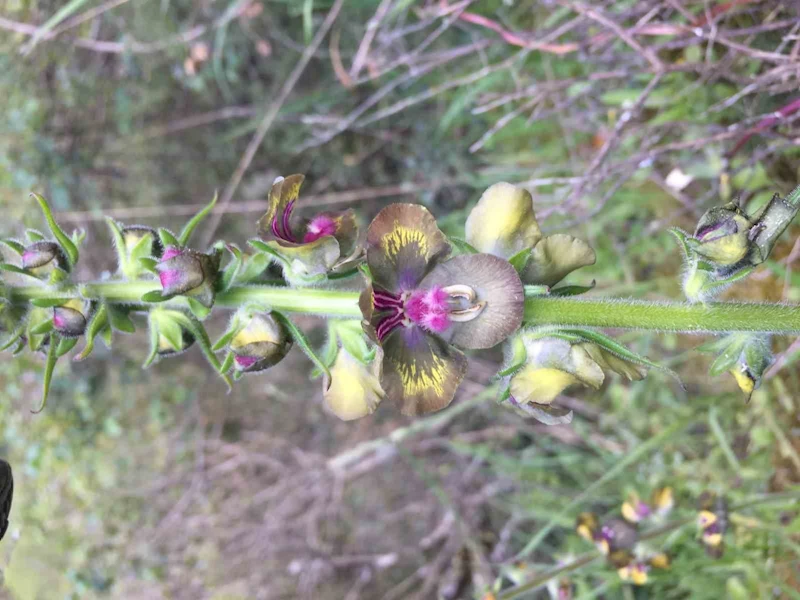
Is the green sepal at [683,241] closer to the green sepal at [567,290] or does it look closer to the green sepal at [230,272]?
the green sepal at [567,290]

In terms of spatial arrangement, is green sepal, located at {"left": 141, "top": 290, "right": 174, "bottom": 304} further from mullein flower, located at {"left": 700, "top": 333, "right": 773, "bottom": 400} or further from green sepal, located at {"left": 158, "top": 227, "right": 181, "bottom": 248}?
mullein flower, located at {"left": 700, "top": 333, "right": 773, "bottom": 400}

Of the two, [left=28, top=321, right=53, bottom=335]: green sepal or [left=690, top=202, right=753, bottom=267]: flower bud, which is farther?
[left=28, top=321, right=53, bottom=335]: green sepal

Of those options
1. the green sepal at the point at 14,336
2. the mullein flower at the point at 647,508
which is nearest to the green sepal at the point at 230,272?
the green sepal at the point at 14,336

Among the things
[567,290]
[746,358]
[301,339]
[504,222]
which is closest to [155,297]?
[301,339]

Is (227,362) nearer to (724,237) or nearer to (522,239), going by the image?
(522,239)

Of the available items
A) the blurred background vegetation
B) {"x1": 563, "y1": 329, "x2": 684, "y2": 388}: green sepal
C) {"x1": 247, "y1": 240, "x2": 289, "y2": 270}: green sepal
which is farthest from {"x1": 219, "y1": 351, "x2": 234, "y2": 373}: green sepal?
the blurred background vegetation

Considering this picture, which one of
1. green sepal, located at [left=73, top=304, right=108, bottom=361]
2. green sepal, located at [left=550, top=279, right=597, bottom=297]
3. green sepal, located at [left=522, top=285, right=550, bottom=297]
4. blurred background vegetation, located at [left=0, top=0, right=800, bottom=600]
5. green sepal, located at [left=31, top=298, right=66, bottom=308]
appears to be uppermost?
green sepal, located at [left=522, top=285, right=550, bottom=297]
